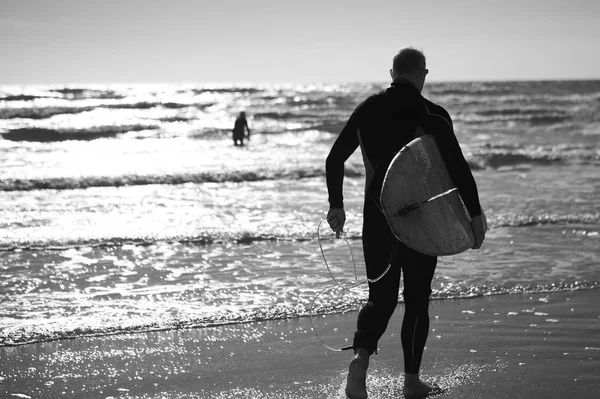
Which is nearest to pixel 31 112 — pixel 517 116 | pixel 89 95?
pixel 89 95

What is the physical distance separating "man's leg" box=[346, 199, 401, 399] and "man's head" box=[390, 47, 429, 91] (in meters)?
0.64

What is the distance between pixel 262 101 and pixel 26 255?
178 ft

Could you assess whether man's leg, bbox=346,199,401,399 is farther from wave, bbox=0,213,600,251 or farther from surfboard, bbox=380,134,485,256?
wave, bbox=0,213,600,251

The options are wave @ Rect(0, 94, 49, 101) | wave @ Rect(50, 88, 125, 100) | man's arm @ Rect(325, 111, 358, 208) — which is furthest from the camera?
wave @ Rect(50, 88, 125, 100)

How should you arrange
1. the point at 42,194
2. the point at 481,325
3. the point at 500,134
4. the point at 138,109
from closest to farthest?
the point at 481,325 → the point at 42,194 → the point at 500,134 → the point at 138,109

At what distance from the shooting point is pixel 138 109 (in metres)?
51.2

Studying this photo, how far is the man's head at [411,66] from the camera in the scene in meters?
3.45

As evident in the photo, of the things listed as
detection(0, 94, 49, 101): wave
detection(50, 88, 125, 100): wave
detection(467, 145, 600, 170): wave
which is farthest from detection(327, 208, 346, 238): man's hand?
detection(50, 88, 125, 100): wave

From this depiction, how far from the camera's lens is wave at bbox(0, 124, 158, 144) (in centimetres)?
3153

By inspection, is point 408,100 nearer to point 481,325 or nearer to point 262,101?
point 481,325

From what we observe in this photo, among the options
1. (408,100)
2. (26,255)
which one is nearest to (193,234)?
(26,255)

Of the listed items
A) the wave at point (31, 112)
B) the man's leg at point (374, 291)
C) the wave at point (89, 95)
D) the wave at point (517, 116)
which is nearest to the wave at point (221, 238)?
the man's leg at point (374, 291)

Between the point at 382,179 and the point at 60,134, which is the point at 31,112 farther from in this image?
the point at 382,179

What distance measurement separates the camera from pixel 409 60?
3.45m
